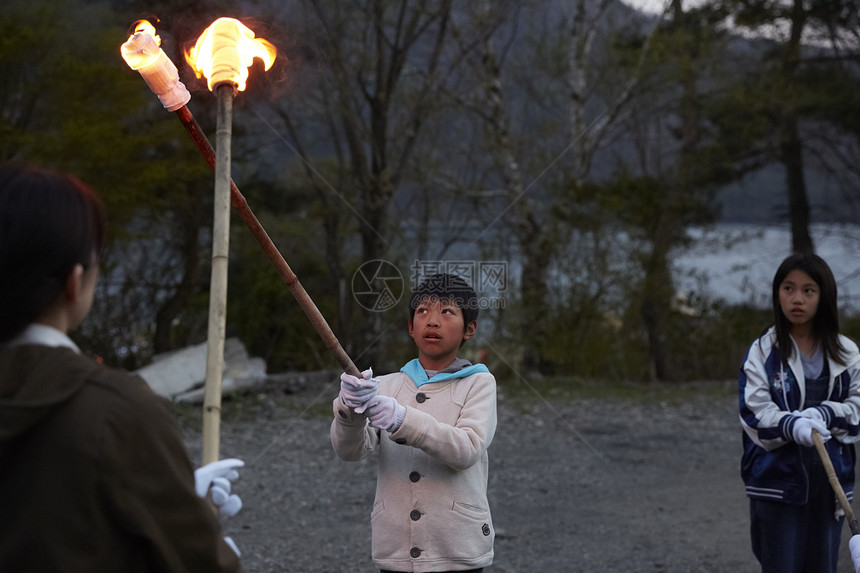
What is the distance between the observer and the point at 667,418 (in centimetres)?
888

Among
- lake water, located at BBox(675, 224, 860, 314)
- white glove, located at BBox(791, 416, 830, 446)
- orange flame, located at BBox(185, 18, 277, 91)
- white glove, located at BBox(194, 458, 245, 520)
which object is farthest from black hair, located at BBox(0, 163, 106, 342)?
lake water, located at BBox(675, 224, 860, 314)

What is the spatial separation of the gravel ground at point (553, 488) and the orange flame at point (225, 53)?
3.07 meters

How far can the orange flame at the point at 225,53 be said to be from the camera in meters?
1.99

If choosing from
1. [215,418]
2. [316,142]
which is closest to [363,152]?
[316,142]

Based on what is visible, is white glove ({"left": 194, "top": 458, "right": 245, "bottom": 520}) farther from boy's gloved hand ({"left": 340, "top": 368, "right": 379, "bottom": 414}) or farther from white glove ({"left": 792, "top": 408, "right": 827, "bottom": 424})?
white glove ({"left": 792, "top": 408, "right": 827, "bottom": 424})

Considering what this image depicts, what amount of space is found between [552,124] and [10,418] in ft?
40.6

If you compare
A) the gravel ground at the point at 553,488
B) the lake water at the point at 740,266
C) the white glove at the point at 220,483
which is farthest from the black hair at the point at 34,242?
the lake water at the point at 740,266

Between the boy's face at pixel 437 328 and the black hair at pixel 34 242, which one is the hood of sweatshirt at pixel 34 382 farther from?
the boy's face at pixel 437 328

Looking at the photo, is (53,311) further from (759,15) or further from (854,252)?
(854,252)

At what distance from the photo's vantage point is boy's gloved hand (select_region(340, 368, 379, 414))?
7.47 feet

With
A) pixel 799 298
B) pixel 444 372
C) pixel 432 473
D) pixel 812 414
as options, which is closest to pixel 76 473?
pixel 432 473

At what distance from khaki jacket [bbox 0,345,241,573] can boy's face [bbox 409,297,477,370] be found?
4.50 feet

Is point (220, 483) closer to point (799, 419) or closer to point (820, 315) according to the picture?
point (799, 419)

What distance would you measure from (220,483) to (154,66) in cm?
91
